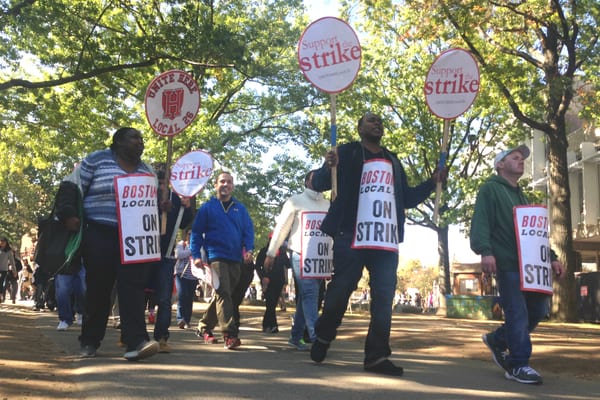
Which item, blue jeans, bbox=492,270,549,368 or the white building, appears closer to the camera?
blue jeans, bbox=492,270,549,368

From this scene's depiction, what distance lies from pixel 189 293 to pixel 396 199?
664 centimetres

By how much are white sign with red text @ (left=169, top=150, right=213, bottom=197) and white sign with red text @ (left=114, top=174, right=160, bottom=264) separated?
5.09 m

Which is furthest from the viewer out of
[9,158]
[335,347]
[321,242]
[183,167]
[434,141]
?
[434,141]

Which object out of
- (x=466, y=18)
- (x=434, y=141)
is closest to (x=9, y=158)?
(x=434, y=141)

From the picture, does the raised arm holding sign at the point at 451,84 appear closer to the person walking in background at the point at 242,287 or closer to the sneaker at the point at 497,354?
the sneaker at the point at 497,354

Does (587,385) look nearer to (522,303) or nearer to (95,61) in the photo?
(522,303)

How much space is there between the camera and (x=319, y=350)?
6.89m

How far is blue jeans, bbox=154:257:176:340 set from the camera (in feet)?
26.2

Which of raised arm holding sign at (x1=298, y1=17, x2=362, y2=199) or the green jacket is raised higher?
raised arm holding sign at (x1=298, y1=17, x2=362, y2=199)

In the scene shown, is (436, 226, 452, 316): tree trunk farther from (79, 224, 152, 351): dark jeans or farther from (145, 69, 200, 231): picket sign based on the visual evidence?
(79, 224, 152, 351): dark jeans

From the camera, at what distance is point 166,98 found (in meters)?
8.48

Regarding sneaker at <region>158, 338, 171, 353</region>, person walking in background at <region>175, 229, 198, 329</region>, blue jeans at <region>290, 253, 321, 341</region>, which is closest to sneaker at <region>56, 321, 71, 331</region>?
person walking in background at <region>175, 229, 198, 329</region>

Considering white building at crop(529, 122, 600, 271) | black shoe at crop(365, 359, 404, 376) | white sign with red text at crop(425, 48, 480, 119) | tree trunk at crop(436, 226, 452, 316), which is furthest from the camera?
tree trunk at crop(436, 226, 452, 316)

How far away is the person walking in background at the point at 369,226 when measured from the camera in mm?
6309
